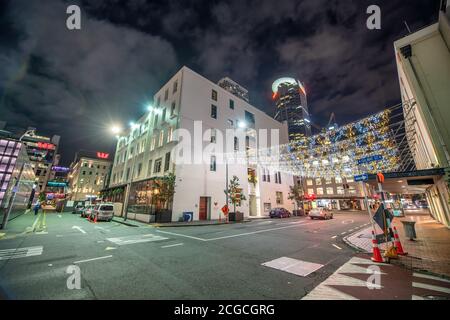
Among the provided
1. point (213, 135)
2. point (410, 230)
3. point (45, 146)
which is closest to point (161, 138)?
point (213, 135)

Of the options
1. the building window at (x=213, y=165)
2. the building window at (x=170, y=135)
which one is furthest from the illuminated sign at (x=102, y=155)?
the building window at (x=213, y=165)

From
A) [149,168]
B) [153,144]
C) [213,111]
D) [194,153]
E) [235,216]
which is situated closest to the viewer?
[235,216]

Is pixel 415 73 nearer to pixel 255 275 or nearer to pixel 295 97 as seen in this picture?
pixel 255 275

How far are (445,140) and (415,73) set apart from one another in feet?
14.1

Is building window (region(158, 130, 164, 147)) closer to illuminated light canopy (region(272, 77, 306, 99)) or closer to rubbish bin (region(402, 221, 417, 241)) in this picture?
rubbish bin (region(402, 221, 417, 241))

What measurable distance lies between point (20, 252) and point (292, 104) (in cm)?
12980

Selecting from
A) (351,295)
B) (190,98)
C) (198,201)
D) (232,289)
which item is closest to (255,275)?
(232,289)

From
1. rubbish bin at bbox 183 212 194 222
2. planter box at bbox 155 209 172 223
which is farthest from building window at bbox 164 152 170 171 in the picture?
rubbish bin at bbox 183 212 194 222

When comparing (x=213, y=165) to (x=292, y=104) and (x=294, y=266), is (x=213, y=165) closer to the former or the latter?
(x=294, y=266)

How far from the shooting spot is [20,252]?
22.7 ft

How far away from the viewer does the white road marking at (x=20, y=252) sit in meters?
6.37

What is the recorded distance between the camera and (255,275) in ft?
16.4

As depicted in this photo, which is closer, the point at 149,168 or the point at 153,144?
the point at 149,168

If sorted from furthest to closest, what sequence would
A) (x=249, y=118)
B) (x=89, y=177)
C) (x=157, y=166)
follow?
(x=89, y=177) → (x=249, y=118) → (x=157, y=166)
